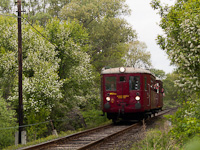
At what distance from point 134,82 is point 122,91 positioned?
92cm

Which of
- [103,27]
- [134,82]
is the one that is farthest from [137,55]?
[134,82]

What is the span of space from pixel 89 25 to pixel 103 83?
19.7m

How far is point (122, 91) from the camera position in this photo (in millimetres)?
16984

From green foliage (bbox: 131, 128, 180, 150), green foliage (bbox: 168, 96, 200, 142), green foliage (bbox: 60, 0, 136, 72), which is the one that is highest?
green foliage (bbox: 60, 0, 136, 72)

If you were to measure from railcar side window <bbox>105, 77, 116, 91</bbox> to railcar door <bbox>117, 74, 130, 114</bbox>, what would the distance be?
26cm

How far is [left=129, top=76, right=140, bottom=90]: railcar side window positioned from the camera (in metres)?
17.0

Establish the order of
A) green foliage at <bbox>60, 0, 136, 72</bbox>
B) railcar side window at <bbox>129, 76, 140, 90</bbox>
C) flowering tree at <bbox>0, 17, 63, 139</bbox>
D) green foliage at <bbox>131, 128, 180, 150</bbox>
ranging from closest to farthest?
green foliage at <bbox>131, 128, 180, 150</bbox>, railcar side window at <bbox>129, 76, 140, 90</bbox>, flowering tree at <bbox>0, 17, 63, 139</bbox>, green foliage at <bbox>60, 0, 136, 72</bbox>

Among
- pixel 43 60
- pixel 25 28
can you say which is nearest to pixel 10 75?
pixel 43 60

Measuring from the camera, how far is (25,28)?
2414 centimetres

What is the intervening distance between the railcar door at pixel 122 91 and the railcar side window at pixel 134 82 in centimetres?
21

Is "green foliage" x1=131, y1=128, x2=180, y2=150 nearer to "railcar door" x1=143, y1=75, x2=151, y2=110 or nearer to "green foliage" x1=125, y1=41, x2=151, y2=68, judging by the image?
"railcar door" x1=143, y1=75, x2=151, y2=110

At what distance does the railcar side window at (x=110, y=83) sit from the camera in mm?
17234

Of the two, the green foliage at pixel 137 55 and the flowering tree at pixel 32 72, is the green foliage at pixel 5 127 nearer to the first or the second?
the flowering tree at pixel 32 72

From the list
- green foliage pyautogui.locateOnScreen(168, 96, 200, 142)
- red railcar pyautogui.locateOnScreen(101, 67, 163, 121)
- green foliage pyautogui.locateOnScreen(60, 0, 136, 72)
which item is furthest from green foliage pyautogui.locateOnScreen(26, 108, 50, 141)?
green foliage pyautogui.locateOnScreen(60, 0, 136, 72)
